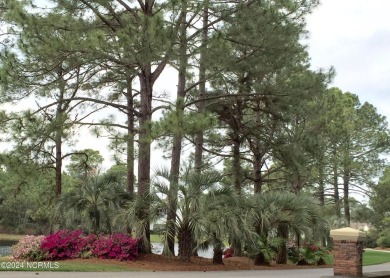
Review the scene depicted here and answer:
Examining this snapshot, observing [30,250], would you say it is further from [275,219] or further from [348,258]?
[348,258]

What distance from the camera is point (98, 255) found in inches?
605

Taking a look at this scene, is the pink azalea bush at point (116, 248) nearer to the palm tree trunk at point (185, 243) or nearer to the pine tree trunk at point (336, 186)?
the palm tree trunk at point (185, 243)

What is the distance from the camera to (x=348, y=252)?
451 inches

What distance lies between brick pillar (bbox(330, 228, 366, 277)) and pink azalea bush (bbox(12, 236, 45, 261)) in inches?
345

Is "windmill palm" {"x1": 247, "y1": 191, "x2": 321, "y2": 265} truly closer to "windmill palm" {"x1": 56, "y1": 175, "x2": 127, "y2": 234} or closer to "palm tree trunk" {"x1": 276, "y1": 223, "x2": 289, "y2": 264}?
"palm tree trunk" {"x1": 276, "y1": 223, "x2": 289, "y2": 264}

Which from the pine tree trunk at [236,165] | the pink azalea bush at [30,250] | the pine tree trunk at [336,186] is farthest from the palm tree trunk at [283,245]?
the pine tree trunk at [336,186]

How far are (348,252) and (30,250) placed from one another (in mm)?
9593

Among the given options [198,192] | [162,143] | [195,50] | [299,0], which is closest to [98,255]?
[198,192]

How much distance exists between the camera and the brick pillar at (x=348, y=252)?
447 inches

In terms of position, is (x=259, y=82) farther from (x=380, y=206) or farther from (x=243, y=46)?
(x=380, y=206)

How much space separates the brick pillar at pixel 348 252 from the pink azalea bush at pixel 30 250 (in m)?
8.76

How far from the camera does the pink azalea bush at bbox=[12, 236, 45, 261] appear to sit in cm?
1542

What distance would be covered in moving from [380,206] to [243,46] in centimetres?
2327

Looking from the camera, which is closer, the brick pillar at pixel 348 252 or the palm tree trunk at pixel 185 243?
the brick pillar at pixel 348 252
